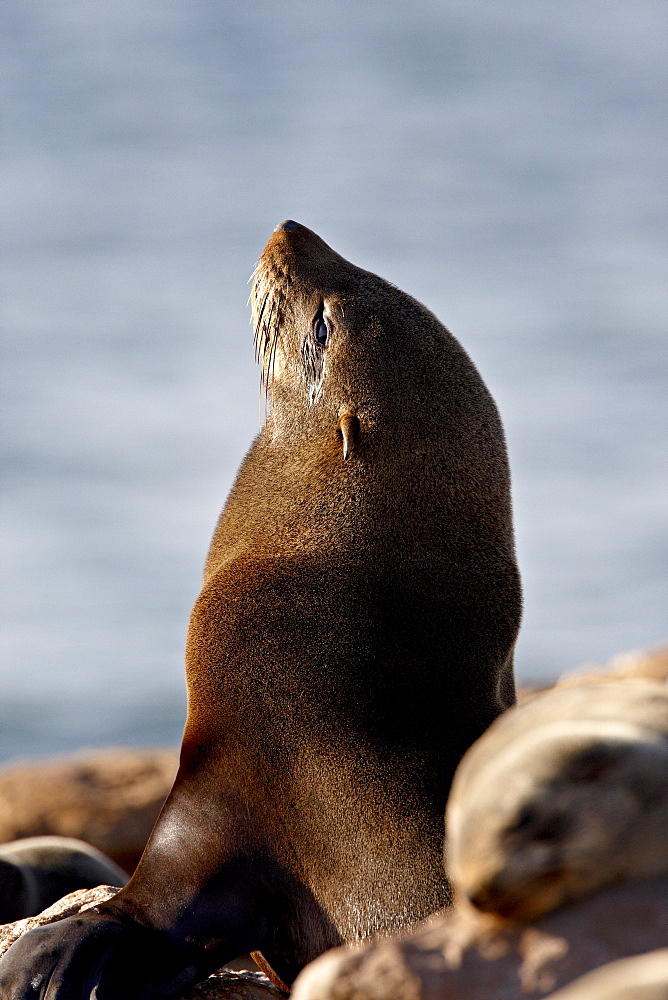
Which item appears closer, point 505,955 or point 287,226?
point 505,955

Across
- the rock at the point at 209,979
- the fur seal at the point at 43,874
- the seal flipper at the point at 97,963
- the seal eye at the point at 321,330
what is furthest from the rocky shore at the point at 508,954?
the fur seal at the point at 43,874

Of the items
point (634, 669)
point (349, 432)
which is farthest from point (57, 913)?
point (634, 669)

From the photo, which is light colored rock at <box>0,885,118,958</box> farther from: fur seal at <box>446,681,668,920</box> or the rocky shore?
fur seal at <box>446,681,668,920</box>

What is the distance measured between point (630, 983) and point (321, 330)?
4247 millimetres

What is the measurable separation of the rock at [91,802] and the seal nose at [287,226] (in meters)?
4.92

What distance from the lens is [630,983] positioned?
2.18 m

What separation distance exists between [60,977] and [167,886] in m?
0.55

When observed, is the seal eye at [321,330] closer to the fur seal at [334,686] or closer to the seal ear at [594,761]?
the fur seal at [334,686]

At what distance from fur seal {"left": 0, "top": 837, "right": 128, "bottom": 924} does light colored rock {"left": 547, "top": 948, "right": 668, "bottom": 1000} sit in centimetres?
510

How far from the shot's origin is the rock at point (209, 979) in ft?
16.4

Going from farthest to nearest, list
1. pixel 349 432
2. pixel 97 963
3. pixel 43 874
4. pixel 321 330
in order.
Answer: pixel 43 874 → pixel 321 330 → pixel 349 432 → pixel 97 963

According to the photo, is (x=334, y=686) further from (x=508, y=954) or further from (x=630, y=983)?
(x=630, y=983)

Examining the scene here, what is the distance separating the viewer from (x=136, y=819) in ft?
32.7

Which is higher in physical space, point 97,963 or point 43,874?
point 97,963
